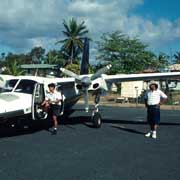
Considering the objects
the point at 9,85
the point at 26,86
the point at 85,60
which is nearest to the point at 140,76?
the point at 85,60

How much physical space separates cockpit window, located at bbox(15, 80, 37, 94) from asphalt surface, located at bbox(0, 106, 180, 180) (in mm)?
1522

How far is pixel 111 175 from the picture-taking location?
7.96 m

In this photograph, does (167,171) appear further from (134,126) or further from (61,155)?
(134,126)

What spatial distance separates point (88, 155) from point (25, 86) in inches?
200

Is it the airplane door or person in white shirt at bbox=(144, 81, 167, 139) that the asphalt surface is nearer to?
person in white shirt at bbox=(144, 81, 167, 139)

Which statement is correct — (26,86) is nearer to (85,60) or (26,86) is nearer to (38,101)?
(38,101)

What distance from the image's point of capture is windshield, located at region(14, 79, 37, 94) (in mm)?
14109

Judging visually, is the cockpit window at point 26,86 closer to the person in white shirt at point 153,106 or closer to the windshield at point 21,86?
the windshield at point 21,86

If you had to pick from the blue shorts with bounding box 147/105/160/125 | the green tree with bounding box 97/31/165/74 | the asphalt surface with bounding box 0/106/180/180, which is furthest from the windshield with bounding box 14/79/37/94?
the green tree with bounding box 97/31/165/74

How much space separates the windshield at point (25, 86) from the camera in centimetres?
1411

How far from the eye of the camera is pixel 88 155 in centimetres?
1015

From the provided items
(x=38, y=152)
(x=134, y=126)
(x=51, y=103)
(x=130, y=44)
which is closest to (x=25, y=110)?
(x=51, y=103)

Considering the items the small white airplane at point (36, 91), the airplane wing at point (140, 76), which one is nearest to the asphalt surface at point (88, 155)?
the small white airplane at point (36, 91)

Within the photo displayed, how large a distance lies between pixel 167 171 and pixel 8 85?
26.2 ft
